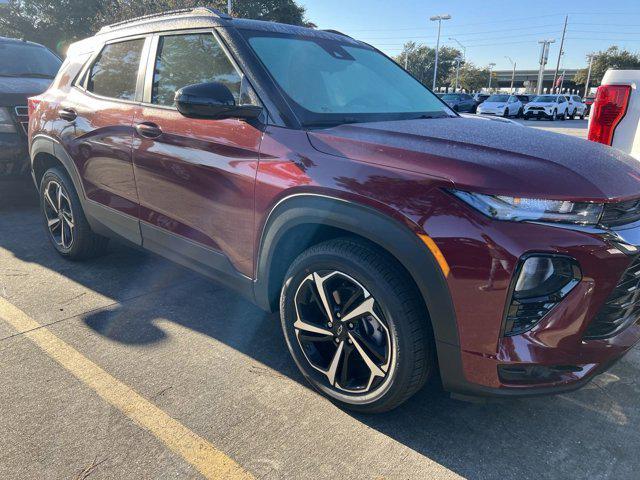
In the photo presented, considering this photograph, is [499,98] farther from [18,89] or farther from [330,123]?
[330,123]

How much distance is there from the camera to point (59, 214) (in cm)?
413

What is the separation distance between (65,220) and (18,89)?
95.2 inches

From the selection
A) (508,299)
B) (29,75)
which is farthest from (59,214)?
(508,299)

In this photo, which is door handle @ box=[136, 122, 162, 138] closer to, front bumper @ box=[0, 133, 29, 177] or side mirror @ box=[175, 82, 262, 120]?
side mirror @ box=[175, 82, 262, 120]

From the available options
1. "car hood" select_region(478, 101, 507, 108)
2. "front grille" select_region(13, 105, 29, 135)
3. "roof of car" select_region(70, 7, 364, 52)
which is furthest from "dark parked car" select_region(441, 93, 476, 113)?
"roof of car" select_region(70, 7, 364, 52)

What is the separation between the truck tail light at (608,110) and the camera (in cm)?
368

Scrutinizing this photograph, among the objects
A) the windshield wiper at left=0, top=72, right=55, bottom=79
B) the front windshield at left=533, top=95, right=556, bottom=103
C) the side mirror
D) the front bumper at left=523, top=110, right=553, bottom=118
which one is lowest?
the front bumper at left=523, top=110, right=553, bottom=118

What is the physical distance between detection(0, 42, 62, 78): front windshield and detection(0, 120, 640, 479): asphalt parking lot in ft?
13.3

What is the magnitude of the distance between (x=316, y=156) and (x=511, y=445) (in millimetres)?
1557

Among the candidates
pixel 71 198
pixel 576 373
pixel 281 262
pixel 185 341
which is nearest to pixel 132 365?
pixel 185 341

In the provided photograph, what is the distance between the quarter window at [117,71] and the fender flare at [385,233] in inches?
64.0

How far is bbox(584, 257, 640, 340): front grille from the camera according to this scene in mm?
1840

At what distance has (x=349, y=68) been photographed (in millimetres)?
3115

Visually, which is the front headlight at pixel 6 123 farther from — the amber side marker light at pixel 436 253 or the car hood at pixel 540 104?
the car hood at pixel 540 104
